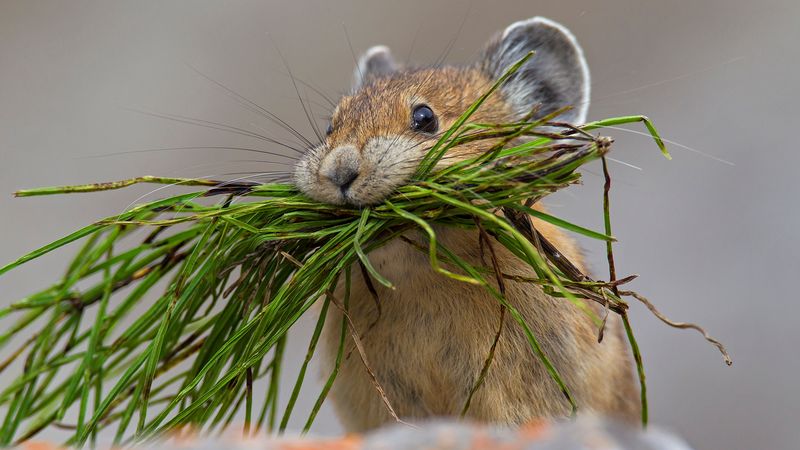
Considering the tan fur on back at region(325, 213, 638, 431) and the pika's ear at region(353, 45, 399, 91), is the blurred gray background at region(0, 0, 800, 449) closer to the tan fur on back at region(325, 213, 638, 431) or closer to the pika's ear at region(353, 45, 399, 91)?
Result: the pika's ear at region(353, 45, 399, 91)

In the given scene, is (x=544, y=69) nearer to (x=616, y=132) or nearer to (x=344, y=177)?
(x=344, y=177)

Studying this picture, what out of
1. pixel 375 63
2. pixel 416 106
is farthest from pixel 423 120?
pixel 375 63

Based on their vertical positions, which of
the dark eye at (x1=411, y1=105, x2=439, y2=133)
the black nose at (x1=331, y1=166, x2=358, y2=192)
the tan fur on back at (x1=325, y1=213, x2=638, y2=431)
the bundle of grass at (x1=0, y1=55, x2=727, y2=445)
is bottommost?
Result: the tan fur on back at (x1=325, y1=213, x2=638, y2=431)

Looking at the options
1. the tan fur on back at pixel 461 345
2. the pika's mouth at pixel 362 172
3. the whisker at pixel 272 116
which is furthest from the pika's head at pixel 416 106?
the tan fur on back at pixel 461 345

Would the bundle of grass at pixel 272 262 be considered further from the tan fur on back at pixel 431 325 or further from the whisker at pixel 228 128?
the whisker at pixel 228 128

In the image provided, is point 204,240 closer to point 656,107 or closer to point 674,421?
point 674,421

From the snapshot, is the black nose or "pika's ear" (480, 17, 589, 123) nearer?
the black nose

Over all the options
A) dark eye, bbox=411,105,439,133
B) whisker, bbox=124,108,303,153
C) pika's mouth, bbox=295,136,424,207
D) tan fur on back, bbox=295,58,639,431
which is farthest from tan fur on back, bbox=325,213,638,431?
whisker, bbox=124,108,303,153
